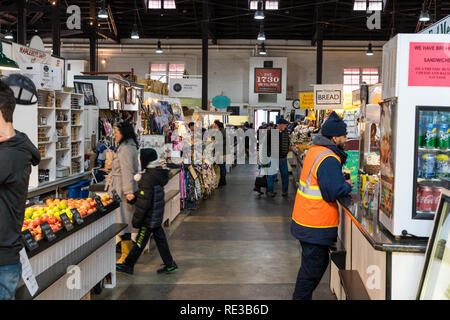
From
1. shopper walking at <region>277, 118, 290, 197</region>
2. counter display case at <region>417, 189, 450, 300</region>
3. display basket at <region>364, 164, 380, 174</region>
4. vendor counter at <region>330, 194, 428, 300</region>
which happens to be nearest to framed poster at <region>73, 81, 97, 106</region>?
shopper walking at <region>277, 118, 290, 197</region>

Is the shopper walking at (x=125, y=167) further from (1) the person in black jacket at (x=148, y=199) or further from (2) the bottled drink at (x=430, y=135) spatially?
(2) the bottled drink at (x=430, y=135)

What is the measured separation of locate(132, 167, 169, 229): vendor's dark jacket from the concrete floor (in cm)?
66

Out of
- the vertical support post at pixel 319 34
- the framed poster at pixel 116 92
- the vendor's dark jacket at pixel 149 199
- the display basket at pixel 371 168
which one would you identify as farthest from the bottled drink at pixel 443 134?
the vertical support post at pixel 319 34

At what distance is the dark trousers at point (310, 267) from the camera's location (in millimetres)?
3871

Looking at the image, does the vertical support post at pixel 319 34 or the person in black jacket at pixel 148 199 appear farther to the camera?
the vertical support post at pixel 319 34

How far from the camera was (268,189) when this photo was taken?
11.5m

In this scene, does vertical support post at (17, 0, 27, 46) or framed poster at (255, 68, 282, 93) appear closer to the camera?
vertical support post at (17, 0, 27, 46)

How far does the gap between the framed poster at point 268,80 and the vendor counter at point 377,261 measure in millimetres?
21847

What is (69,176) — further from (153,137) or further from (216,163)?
(216,163)

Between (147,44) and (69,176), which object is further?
(147,44)

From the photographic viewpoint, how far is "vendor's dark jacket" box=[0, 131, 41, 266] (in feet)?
7.77

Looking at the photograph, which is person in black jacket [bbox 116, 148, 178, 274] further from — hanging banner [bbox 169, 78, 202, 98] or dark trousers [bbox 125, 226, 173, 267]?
hanging banner [bbox 169, 78, 202, 98]
